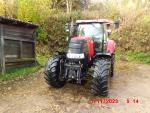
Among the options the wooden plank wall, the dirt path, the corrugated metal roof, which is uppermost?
the corrugated metal roof

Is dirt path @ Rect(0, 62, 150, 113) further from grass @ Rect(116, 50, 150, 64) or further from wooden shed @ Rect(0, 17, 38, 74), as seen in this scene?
grass @ Rect(116, 50, 150, 64)

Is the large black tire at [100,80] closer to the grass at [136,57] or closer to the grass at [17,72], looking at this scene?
the grass at [17,72]

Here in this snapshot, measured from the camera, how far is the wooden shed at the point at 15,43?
1209cm

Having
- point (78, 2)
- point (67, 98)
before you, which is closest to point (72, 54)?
point (67, 98)

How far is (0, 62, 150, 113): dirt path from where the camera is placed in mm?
7938

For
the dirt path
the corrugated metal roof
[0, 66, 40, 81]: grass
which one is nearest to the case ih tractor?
the dirt path

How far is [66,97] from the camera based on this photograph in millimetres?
9023

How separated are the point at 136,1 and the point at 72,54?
50.2 feet

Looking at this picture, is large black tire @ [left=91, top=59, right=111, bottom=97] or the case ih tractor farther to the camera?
the case ih tractor

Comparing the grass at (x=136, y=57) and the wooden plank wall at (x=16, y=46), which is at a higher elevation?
the wooden plank wall at (x=16, y=46)

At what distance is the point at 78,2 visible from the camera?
93.1ft

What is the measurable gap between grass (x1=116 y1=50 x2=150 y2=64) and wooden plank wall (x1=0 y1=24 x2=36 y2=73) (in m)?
5.61

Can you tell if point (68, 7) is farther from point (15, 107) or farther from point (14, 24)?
point (15, 107)

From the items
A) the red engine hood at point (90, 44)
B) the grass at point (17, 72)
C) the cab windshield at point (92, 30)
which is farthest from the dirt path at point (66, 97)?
the cab windshield at point (92, 30)
